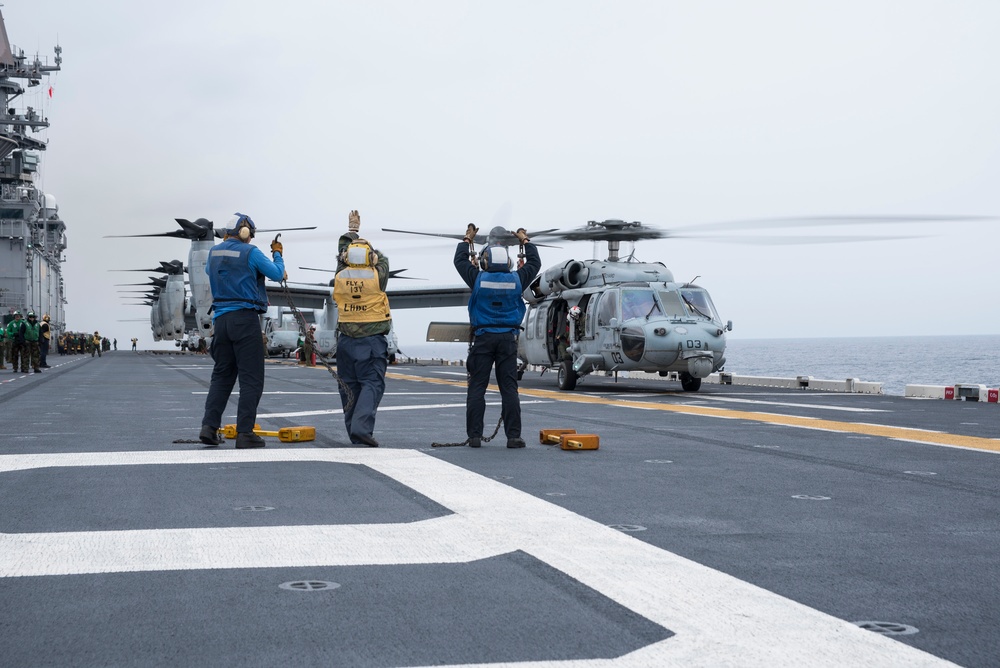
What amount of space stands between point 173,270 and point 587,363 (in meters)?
42.9

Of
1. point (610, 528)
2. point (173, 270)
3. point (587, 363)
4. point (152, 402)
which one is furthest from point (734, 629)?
point (173, 270)

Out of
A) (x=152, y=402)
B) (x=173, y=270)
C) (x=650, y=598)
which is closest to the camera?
(x=650, y=598)

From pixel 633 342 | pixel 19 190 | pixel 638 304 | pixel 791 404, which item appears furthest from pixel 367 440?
pixel 19 190

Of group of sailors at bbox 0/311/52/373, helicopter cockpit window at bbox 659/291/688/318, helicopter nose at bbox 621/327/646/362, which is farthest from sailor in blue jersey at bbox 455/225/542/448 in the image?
group of sailors at bbox 0/311/52/373

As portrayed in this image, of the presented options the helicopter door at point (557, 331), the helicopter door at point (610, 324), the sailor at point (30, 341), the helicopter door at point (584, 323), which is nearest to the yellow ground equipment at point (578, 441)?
the helicopter door at point (610, 324)

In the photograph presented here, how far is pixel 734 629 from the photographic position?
3164mm

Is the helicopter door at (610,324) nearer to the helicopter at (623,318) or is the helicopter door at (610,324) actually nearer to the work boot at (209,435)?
the helicopter at (623,318)

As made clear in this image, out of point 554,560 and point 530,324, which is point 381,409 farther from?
point 554,560

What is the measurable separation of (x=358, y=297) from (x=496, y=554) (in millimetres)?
5007

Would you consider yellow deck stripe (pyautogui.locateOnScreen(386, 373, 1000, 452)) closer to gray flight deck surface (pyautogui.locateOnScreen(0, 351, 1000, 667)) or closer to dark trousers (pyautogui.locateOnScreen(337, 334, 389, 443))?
gray flight deck surface (pyautogui.locateOnScreen(0, 351, 1000, 667))

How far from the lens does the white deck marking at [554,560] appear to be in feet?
9.68

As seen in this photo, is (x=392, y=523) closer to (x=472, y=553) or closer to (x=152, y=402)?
(x=472, y=553)

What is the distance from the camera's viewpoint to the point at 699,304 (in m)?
20.3

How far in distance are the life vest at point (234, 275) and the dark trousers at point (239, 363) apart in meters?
0.14
